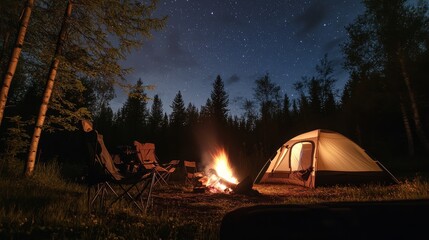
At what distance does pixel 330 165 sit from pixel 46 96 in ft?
24.7

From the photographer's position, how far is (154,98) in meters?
19.8

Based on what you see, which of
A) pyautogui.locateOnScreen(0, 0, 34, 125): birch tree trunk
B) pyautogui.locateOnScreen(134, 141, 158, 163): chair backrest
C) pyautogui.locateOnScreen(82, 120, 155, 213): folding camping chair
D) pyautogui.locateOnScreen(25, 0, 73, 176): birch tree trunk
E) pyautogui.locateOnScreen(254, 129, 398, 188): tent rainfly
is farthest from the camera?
pyautogui.locateOnScreen(134, 141, 158, 163): chair backrest

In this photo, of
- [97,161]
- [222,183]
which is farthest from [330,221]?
[222,183]

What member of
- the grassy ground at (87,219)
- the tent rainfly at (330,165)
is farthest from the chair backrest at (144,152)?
the tent rainfly at (330,165)

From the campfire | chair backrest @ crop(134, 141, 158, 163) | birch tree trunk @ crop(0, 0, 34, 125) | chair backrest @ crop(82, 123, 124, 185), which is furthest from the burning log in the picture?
birch tree trunk @ crop(0, 0, 34, 125)

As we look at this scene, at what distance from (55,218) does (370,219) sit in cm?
324

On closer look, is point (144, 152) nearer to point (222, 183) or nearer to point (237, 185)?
point (222, 183)

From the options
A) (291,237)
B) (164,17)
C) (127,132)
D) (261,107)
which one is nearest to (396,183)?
(164,17)

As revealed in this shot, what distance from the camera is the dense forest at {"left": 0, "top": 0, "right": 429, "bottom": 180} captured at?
22.0 ft

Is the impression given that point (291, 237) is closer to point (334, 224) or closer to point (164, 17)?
point (334, 224)

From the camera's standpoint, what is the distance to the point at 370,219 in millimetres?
721

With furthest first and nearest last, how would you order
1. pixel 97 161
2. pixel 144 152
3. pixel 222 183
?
pixel 144 152, pixel 222 183, pixel 97 161

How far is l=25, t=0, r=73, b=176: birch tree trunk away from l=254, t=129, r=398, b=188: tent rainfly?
6.79 m

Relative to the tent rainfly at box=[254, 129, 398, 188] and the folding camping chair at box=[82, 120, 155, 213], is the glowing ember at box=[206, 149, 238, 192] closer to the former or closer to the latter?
the tent rainfly at box=[254, 129, 398, 188]
